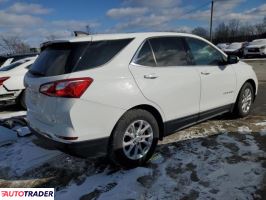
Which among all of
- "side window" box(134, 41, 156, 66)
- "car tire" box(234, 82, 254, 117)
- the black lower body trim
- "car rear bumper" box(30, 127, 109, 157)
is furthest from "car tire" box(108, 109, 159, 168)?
"car tire" box(234, 82, 254, 117)

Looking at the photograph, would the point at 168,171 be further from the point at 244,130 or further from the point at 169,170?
the point at 244,130

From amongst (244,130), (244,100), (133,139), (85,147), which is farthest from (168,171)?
(244,100)

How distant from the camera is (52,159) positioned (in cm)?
458

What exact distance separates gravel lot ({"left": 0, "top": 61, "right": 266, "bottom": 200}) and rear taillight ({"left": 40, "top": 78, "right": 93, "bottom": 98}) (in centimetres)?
111

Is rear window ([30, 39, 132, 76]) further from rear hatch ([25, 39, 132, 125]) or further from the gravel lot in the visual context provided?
the gravel lot

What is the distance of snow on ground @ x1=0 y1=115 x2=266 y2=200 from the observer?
3.48 metres

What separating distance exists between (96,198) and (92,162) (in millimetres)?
933

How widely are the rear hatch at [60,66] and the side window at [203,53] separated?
1282 millimetres

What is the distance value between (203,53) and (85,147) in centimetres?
255

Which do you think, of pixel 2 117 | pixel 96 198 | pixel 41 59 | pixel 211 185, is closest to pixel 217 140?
pixel 211 185

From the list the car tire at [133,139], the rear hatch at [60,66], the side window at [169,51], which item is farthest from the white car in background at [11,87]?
the car tire at [133,139]

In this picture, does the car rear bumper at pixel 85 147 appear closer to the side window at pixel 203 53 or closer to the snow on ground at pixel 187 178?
the snow on ground at pixel 187 178

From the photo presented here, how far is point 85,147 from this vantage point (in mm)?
3588

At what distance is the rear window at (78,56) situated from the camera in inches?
143
